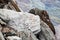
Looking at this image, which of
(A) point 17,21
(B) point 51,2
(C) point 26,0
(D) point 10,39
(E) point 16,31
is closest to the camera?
(D) point 10,39

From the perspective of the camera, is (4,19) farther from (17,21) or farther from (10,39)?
(10,39)

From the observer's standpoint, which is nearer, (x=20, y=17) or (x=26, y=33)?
(x=26, y=33)

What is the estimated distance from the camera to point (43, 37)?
125 inches

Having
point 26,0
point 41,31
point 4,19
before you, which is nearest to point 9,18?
point 4,19

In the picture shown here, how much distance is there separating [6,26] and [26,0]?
423cm

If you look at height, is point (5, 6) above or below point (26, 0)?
above

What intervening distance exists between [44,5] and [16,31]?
453cm

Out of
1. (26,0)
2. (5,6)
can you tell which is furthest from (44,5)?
(5,6)

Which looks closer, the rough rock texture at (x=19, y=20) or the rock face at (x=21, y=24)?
the rock face at (x=21, y=24)

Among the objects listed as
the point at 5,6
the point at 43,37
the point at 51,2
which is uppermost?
the point at 5,6

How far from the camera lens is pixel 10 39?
2.24 m

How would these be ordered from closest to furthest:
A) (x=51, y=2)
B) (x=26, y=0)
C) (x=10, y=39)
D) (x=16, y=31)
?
1. (x=10, y=39)
2. (x=16, y=31)
3. (x=26, y=0)
4. (x=51, y=2)

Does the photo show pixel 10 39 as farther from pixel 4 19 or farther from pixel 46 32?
pixel 46 32

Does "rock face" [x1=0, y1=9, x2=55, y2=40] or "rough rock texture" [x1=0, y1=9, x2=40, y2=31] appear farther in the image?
"rough rock texture" [x1=0, y1=9, x2=40, y2=31]
